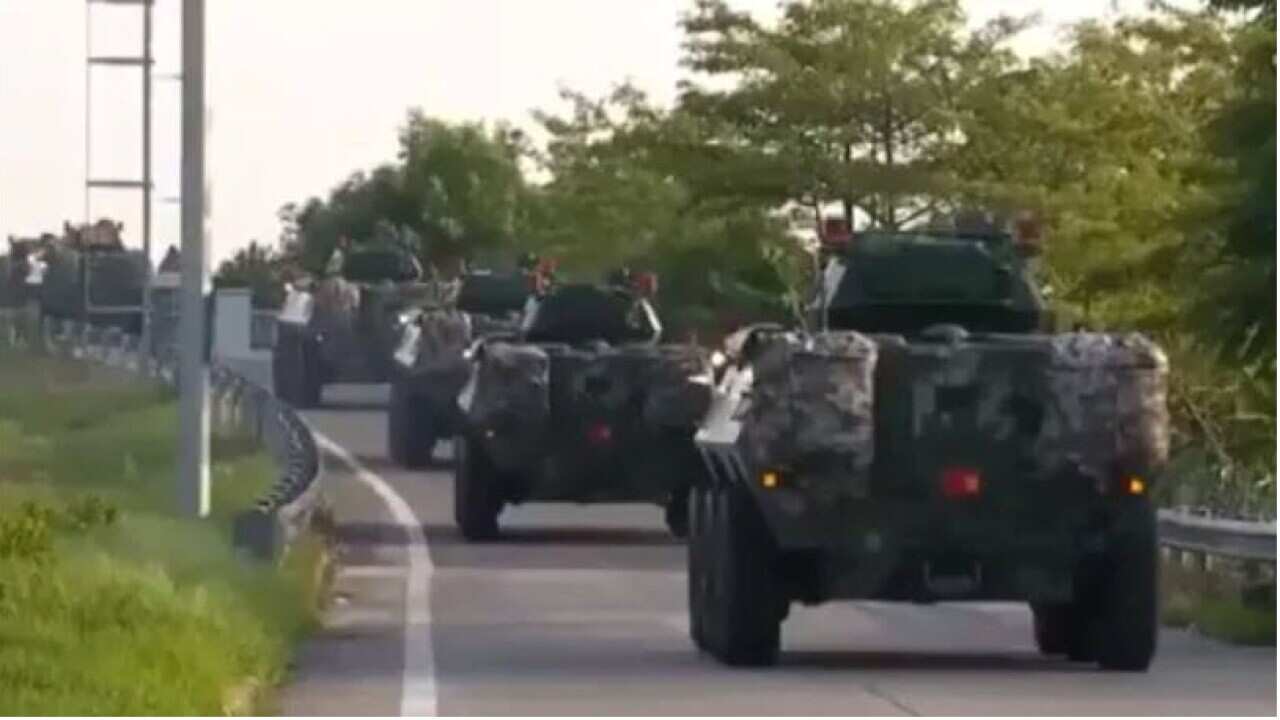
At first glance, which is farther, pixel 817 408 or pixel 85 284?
pixel 85 284

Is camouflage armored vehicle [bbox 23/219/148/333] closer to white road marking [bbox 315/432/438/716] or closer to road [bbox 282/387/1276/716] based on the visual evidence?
white road marking [bbox 315/432/438/716]

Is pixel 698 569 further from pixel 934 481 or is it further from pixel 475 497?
pixel 475 497

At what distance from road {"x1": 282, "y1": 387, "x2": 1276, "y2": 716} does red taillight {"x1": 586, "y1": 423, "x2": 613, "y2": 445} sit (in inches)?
35.8

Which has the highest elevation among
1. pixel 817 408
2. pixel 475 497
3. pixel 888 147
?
pixel 888 147

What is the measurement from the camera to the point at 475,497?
118 ft

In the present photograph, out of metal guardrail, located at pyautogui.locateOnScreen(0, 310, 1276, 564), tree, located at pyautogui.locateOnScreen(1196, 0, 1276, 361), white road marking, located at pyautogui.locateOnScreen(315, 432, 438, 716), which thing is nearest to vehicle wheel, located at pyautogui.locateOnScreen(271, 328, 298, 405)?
metal guardrail, located at pyautogui.locateOnScreen(0, 310, 1276, 564)

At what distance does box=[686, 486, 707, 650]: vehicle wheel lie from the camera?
23703 mm

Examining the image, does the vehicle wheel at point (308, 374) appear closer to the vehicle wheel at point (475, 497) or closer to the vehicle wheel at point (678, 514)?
the vehicle wheel at point (678, 514)

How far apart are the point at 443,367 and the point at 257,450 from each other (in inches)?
84.9

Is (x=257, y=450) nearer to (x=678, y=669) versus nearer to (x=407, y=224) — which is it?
(x=678, y=669)

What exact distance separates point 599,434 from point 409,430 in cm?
1241

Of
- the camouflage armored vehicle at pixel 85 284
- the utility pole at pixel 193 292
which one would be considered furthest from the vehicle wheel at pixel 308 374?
the utility pole at pixel 193 292

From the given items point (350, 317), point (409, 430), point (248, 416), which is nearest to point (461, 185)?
point (350, 317)

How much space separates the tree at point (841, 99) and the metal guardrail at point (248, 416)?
701cm
